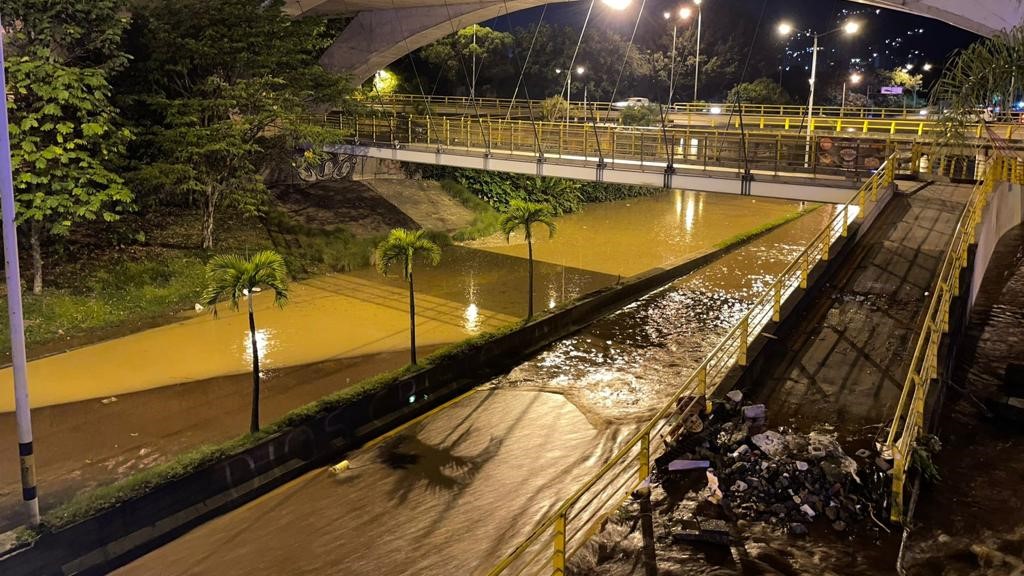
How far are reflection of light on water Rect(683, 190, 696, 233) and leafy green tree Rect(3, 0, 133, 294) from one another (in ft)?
73.1

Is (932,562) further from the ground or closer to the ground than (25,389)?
closer to the ground

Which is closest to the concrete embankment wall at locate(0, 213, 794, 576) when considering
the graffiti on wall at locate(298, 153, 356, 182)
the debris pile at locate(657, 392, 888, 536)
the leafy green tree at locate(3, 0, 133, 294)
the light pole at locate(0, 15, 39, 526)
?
the light pole at locate(0, 15, 39, 526)

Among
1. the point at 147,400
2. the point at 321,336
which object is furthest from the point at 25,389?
the point at 321,336

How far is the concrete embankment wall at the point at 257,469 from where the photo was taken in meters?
8.59

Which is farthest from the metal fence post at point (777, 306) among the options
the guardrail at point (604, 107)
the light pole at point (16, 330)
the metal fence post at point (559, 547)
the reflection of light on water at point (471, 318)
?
the guardrail at point (604, 107)

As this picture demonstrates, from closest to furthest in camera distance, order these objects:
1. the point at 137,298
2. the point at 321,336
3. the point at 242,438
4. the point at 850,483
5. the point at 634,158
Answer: the point at 850,483, the point at 242,438, the point at 321,336, the point at 137,298, the point at 634,158

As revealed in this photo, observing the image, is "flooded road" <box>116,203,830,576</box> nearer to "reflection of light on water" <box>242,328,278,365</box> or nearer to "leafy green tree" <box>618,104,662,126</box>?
"reflection of light on water" <box>242,328,278,365</box>

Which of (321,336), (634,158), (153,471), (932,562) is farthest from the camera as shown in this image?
(634,158)

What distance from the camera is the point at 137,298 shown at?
18.6m

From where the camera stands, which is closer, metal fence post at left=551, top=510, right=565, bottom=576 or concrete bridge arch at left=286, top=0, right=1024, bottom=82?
metal fence post at left=551, top=510, right=565, bottom=576

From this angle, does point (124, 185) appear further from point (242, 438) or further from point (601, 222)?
point (601, 222)

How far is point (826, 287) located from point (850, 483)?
6631 mm

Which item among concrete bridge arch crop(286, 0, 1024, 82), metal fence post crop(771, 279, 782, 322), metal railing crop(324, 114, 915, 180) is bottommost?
metal fence post crop(771, 279, 782, 322)

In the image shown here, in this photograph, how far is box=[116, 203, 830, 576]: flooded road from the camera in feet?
29.3
